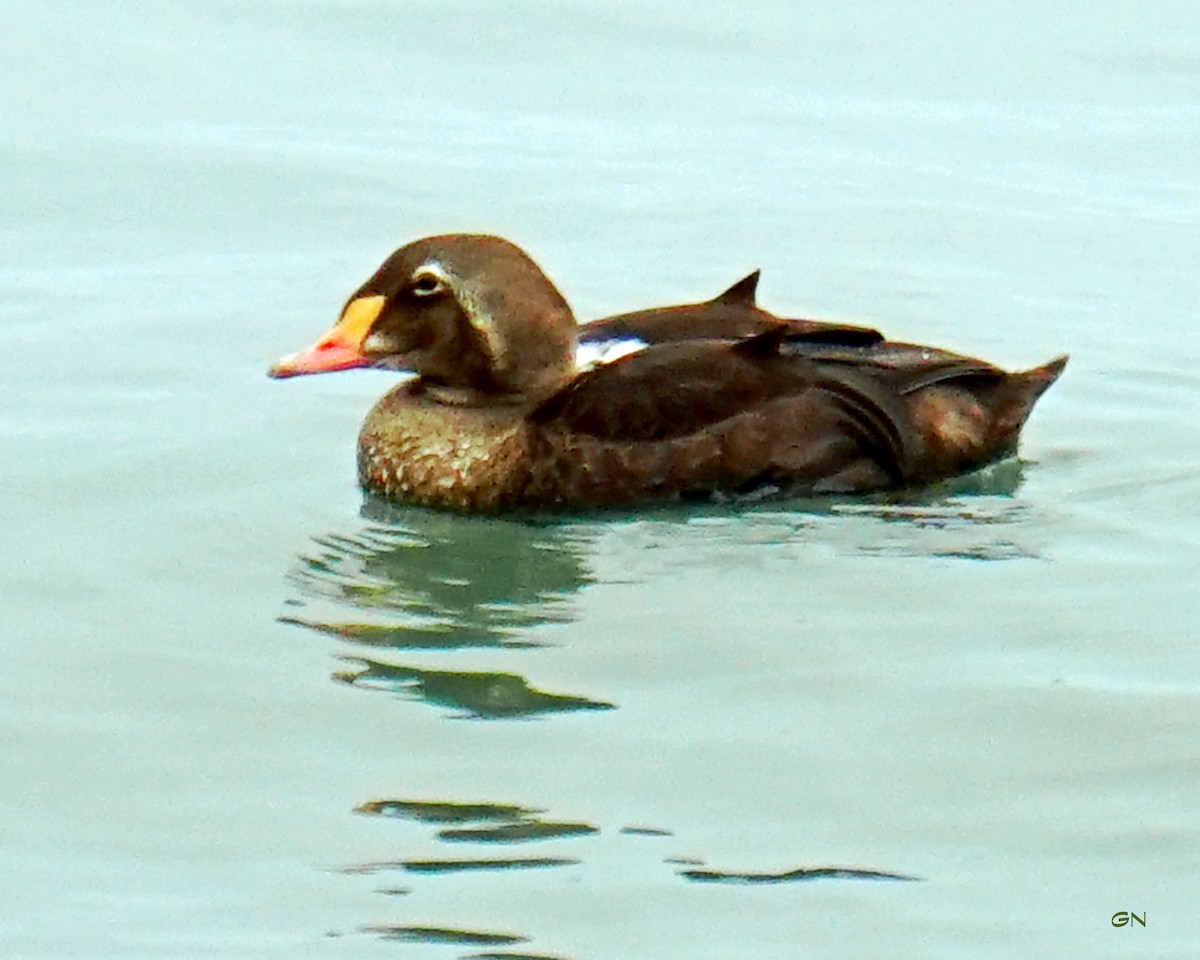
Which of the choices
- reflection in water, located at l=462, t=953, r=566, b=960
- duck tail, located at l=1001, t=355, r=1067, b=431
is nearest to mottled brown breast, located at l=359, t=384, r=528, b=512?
duck tail, located at l=1001, t=355, r=1067, b=431

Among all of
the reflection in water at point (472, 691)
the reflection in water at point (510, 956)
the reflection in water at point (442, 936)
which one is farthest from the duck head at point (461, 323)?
the reflection in water at point (510, 956)

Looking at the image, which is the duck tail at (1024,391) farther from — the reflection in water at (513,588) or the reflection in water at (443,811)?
the reflection in water at (443,811)

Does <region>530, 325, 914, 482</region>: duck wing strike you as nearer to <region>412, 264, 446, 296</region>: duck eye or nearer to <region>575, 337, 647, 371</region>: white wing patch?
<region>575, 337, 647, 371</region>: white wing patch

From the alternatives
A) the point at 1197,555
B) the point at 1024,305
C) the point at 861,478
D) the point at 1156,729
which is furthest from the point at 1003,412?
the point at 1156,729

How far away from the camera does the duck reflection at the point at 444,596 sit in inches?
278

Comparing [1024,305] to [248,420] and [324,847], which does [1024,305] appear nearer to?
[248,420]

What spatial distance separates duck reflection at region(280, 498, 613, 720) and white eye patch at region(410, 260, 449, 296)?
0.66m

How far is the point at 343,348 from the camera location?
9.08 m

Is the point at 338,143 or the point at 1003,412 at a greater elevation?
the point at 338,143

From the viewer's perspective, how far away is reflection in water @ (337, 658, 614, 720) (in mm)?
6883

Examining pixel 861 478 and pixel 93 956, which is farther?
pixel 861 478

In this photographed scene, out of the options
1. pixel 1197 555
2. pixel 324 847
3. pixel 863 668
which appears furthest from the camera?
pixel 1197 555

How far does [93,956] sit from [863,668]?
2298 mm

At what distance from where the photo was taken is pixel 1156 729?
6734mm
